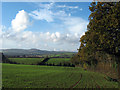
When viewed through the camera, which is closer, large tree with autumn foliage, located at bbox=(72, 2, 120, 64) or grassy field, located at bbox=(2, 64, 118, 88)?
grassy field, located at bbox=(2, 64, 118, 88)

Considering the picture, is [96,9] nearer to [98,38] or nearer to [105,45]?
[98,38]

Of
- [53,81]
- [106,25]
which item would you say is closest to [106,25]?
[106,25]

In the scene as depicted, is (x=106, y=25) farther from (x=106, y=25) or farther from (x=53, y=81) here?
(x=53, y=81)

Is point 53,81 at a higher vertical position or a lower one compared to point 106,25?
lower

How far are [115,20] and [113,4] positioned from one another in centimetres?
379

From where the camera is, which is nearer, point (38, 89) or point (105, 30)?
point (38, 89)

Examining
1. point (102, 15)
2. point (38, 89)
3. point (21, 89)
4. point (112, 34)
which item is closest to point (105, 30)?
point (112, 34)

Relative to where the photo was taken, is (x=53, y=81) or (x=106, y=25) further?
(x=53, y=81)

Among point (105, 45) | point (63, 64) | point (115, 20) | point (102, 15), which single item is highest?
point (102, 15)

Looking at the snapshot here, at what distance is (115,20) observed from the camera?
2169 centimetres

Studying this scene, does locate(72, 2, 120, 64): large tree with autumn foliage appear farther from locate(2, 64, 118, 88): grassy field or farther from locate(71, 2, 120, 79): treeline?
locate(2, 64, 118, 88): grassy field

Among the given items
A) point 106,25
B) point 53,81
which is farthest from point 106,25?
point 53,81

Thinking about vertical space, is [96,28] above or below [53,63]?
above

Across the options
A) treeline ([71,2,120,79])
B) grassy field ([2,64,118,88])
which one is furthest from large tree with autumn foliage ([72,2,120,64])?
grassy field ([2,64,118,88])
